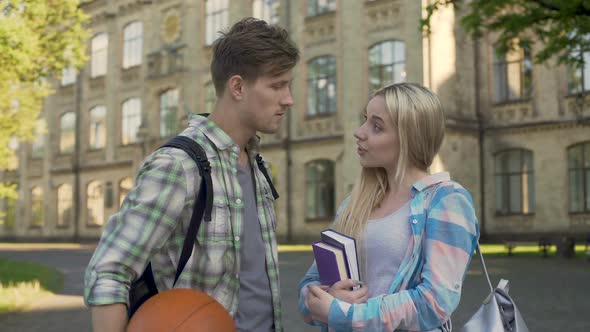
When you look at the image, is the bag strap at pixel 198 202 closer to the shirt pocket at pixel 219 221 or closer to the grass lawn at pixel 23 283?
the shirt pocket at pixel 219 221

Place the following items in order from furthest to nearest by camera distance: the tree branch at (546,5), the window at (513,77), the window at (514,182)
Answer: the window at (513,77) → the window at (514,182) → the tree branch at (546,5)

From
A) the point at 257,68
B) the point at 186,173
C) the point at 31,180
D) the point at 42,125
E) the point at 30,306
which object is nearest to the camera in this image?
the point at 186,173

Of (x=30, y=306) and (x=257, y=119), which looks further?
(x=30, y=306)

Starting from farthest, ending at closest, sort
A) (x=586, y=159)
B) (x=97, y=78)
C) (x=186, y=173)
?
1. (x=97, y=78)
2. (x=586, y=159)
3. (x=186, y=173)

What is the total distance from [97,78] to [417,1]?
67.7 ft

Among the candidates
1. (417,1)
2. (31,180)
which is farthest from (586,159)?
(31,180)

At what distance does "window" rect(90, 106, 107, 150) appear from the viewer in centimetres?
3947

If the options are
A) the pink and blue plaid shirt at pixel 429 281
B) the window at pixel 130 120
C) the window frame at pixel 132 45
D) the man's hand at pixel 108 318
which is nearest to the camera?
the man's hand at pixel 108 318

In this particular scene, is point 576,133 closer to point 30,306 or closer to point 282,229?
point 282,229

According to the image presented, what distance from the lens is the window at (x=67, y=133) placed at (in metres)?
41.2

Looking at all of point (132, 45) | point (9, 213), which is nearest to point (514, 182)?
point (132, 45)

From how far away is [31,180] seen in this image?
43062mm

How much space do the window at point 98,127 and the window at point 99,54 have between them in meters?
2.01

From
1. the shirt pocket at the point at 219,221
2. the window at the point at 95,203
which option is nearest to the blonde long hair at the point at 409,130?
the shirt pocket at the point at 219,221
